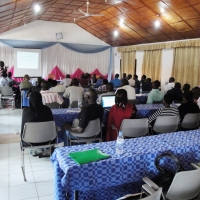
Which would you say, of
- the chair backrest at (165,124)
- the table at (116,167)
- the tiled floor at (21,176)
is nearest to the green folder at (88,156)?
the table at (116,167)

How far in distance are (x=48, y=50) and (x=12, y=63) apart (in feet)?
6.04

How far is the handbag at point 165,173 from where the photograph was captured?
6.48 ft

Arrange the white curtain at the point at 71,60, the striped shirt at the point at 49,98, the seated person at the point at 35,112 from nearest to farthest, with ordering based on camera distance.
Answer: the seated person at the point at 35,112
the striped shirt at the point at 49,98
the white curtain at the point at 71,60

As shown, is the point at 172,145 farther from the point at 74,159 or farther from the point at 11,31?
the point at 11,31

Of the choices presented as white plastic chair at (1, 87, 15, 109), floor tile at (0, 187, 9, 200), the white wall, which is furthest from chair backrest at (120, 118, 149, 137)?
the white wall

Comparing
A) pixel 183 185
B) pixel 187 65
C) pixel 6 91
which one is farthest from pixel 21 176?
pixel 187 65

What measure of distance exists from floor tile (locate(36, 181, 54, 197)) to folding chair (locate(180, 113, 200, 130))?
7.64ft

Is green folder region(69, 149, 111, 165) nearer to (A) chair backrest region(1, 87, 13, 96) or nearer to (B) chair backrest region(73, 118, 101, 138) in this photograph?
(B) chair backrest region(73, 118, 101, 138)

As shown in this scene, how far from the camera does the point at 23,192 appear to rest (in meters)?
2.74

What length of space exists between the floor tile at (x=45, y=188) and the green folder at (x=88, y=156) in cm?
102

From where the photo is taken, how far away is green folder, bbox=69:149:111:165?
1.92 m

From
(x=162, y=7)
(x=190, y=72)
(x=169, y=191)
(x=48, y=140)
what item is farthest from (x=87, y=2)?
(x=169, y=191)

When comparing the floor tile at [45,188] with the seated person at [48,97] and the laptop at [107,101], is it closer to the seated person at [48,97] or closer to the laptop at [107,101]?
the laptop at [107,101]

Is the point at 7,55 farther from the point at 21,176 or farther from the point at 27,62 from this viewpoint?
the point at 21,176
